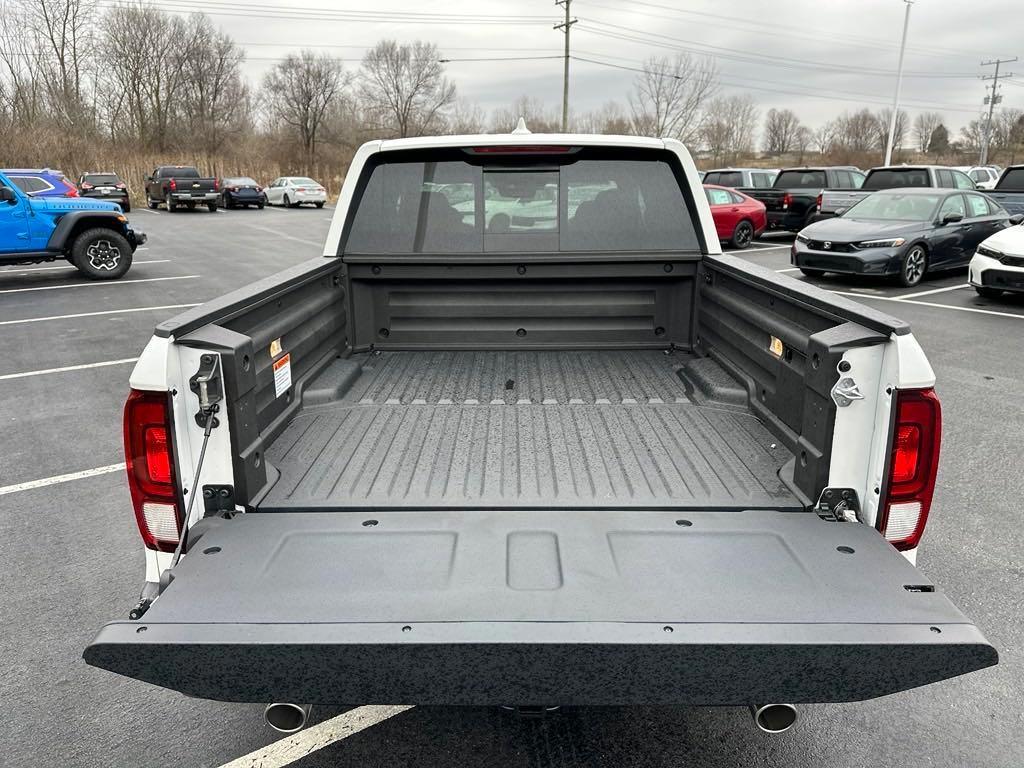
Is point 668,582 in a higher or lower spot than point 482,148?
lower

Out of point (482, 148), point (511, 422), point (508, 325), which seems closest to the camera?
point (511, 422)

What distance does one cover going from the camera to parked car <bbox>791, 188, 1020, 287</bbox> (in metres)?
12.0

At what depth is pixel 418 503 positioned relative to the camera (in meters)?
2.27

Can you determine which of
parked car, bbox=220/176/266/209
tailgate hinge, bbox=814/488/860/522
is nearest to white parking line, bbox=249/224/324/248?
parked car, bbox=220/176/266/209

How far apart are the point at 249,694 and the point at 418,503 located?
0.78m

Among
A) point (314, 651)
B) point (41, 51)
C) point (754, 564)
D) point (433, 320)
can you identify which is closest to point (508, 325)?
point (433, 320)

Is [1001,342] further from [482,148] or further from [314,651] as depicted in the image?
[314,651]

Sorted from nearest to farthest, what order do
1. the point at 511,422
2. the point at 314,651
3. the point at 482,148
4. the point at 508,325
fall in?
the point at 314,651 < the point at 511,422 < the point at 482,148 < the point at 508,325

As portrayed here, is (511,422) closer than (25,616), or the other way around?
(511,422)

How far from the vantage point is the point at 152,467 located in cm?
209

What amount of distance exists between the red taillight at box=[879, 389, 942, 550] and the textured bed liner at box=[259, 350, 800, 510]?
0.94 ft

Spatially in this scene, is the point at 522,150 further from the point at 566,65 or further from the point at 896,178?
the point at 566,65

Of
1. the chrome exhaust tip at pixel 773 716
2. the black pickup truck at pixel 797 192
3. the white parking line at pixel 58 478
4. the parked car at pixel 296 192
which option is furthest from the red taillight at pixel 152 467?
the parked car at pixel 296 192

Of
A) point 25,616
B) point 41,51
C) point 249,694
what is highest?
point 41,51
